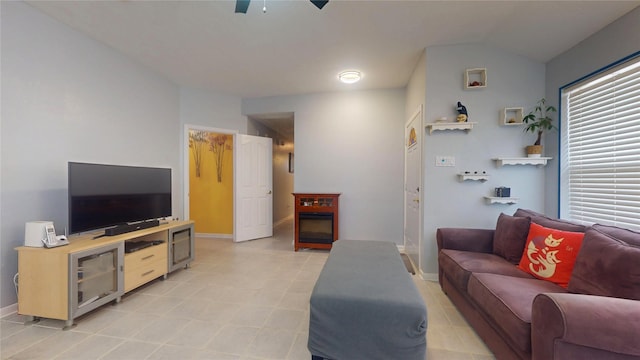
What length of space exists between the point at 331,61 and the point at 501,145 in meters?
2.30

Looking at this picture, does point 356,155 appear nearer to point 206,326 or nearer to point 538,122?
point 538,122

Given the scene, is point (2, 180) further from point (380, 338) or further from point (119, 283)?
point (380, 338)

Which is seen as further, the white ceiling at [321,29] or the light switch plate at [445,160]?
the light switch plate at [445,160]

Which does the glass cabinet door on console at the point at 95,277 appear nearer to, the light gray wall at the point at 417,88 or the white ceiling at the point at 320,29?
the white ceiling at the point at 320,29

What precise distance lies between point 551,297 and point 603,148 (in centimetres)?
209

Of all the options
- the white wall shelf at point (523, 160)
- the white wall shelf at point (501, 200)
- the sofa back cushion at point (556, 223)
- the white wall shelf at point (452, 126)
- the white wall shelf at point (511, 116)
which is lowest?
the sofa back cushion at point (556, 223)

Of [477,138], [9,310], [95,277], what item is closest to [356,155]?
[477,138]

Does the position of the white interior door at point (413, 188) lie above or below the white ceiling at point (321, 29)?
below

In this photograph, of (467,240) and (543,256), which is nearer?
(543,256)

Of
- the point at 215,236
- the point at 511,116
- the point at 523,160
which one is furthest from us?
the point at 215,236

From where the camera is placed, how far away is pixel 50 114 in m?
2.38

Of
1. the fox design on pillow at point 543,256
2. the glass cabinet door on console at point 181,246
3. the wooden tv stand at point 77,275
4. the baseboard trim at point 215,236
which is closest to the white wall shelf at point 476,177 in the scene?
the fox design on pillow at point 543,256

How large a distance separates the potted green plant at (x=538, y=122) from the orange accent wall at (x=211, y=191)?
4.76 meters

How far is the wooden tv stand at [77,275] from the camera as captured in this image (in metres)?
1.93
